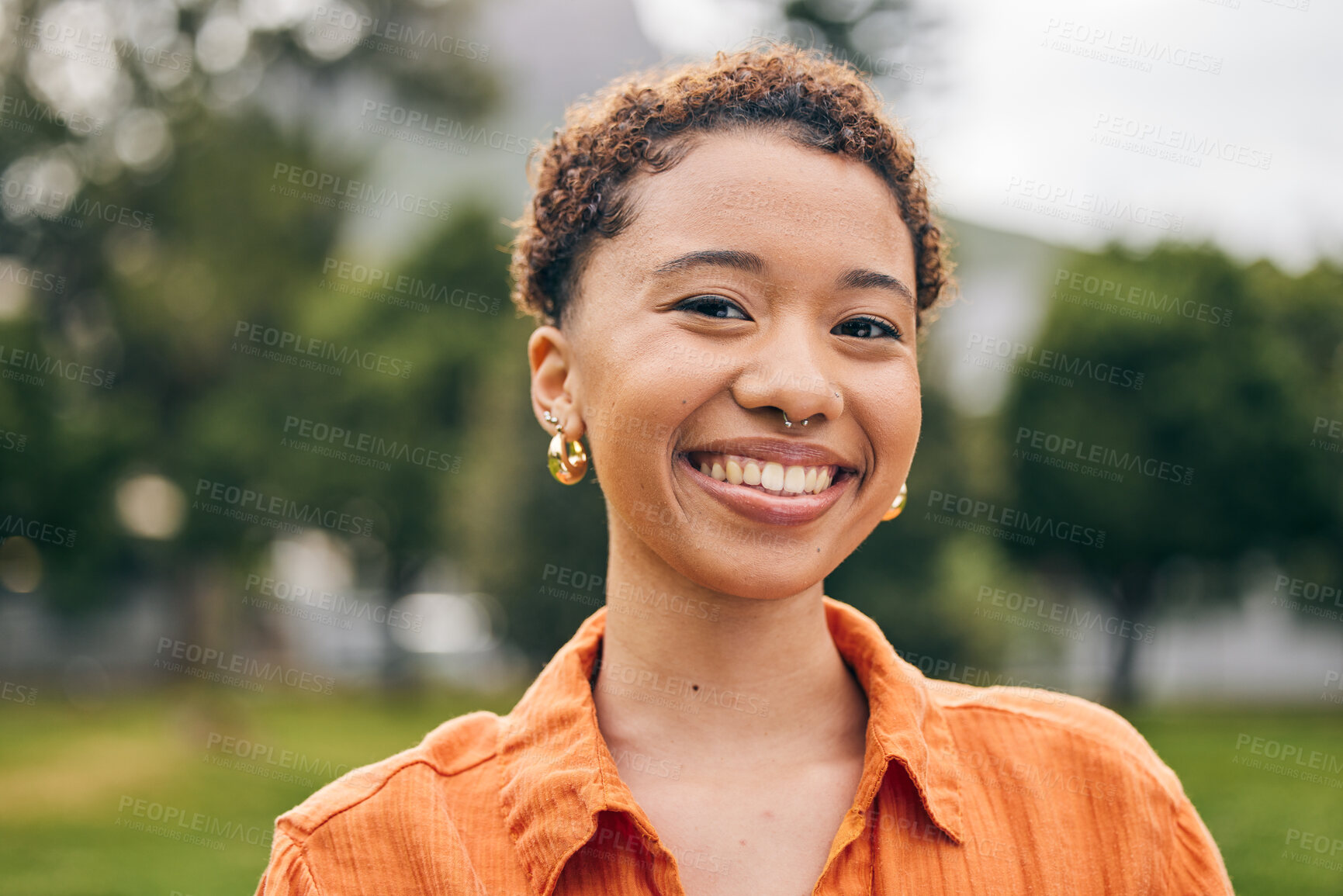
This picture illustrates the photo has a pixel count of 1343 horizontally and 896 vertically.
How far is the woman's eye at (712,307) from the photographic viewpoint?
201cm

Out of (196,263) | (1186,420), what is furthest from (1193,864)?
(196,263)

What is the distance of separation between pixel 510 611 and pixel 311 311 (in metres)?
9.30

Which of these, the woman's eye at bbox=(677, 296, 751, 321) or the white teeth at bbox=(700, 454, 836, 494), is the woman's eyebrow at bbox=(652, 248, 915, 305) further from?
the white teeth at bbox=(700, 454, 836, 494)

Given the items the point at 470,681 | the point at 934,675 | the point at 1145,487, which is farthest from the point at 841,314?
the point at 470,681

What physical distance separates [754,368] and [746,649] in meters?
0.55

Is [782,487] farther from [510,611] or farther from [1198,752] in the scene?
[1198,752]

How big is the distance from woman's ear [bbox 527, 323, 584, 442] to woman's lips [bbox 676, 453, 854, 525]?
1.06 ft

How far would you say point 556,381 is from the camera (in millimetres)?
2324

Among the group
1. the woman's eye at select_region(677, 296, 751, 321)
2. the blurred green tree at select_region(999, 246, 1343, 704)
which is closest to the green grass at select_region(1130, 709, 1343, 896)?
the blurred green tree at select_region(999, 246, 1343, 704)

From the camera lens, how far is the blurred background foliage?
17.3m

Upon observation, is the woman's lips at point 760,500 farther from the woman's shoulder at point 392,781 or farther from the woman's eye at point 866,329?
the woman's shoulder at point 392,781

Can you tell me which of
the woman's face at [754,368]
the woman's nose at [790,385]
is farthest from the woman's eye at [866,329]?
the woman's nose at [790,385]

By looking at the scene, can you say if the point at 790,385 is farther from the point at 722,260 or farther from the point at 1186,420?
the point at 1186,420

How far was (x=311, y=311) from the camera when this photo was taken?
20.8 metres
